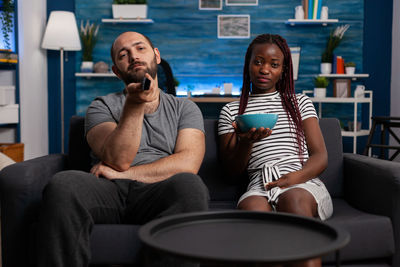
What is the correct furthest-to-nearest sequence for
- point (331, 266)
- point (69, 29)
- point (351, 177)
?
point (69, 29)
point (351, 177)
point (331, 266)

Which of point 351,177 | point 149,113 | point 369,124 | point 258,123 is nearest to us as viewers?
point 258,123

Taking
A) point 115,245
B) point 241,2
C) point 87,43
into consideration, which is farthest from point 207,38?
point 115,245

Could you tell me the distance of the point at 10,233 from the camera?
1.59 m

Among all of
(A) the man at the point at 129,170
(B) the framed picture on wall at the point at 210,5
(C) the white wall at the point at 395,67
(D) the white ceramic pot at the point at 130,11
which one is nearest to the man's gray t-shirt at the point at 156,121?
(A) the man at the point at 129,170

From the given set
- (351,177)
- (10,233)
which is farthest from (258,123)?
(10,233)

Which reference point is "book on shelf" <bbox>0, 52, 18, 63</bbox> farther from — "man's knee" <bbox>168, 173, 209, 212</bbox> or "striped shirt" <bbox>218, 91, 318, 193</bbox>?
"man's knee" <bbox>168, 173, 209, 212</bbox>

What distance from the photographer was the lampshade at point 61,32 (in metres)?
4.46

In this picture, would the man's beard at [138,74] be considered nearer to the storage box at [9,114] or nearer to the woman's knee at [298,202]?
the woman's knee at [298,202]

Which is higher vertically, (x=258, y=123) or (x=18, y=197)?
(x=258, y=123)

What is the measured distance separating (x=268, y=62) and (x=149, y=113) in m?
0.53

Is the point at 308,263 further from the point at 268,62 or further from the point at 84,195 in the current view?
the point at 268,62

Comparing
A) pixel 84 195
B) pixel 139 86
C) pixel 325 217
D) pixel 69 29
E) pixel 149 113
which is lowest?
pixel 325 217

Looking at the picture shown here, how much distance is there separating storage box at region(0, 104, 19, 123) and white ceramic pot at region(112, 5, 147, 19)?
1.45 meters

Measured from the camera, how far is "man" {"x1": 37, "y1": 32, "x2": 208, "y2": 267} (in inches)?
53.2
